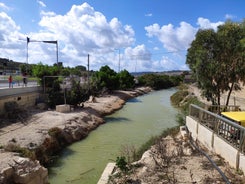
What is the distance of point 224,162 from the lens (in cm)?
935

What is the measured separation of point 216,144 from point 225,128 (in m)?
0.81

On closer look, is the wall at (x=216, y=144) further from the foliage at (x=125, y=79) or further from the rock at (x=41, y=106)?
the foliage at (x=125, y=79)

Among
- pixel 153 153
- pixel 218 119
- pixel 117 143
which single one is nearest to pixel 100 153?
pixel 117 143

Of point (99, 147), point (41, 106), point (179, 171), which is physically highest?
point (41, 106)

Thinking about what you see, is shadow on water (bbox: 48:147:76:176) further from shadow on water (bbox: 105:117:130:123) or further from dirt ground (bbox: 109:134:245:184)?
shadow on water (bbox: 105:117:130:123)

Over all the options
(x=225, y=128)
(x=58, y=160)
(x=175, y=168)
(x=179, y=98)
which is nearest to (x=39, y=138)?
(x=58, y=160)

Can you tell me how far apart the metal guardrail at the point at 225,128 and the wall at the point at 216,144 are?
0.16 metres

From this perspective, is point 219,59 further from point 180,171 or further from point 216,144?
point 180,171

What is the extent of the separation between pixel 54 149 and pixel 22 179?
6442 millimetres

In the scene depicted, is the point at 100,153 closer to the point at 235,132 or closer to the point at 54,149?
the point at 54,149

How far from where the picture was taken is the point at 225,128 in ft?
33.2

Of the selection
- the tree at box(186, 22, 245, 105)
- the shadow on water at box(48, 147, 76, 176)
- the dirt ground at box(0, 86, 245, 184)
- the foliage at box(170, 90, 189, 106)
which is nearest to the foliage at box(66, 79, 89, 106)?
the shadow on water at box(48, 147, 76, 176)

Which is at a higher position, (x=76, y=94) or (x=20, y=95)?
(x=20, y=95)

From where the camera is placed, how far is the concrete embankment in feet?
32.8
